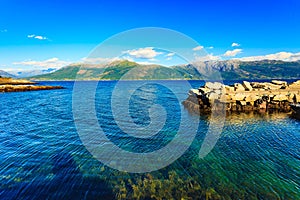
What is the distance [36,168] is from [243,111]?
117 ft

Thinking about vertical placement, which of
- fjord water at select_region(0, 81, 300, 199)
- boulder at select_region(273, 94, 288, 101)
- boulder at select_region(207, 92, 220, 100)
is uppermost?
boulder at select_region(207, 92, 220, 100)

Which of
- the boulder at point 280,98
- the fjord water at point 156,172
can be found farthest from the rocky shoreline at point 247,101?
the fjord water at point 156,172

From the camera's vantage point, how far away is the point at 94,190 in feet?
41.0

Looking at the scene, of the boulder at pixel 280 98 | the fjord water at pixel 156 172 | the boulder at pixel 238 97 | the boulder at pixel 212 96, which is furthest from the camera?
the boulder at pixel 280 98

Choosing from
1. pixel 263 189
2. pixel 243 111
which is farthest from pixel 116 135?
pixel 243 111

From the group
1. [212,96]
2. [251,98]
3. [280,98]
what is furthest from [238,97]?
[280,98]

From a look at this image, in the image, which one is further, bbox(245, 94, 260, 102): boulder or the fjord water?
bbox(245, 94, 260, 102): boulder

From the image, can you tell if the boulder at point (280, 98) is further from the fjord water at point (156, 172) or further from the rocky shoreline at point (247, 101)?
the fjord water at point (156, 172)

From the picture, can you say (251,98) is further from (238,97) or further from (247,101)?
(238,97)

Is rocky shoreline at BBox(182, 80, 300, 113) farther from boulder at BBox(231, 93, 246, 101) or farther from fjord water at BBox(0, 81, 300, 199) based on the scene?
fjord water at BBox(0, 81, 300, 199)

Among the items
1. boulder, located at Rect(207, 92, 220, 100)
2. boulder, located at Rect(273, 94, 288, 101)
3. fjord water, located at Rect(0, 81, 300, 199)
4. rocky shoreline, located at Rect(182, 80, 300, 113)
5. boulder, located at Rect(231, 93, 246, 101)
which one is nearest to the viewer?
fjord water, located at Rect(0, 81, 300, 199)

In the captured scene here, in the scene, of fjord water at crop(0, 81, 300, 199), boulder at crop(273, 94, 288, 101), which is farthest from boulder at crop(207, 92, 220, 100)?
fjord water at crop(0, 81, 300, 199)

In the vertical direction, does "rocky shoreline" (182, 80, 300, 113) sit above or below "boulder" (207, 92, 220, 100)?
below

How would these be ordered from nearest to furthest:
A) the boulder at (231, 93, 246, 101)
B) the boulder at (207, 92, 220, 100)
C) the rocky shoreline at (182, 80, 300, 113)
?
the rocky shoreline at (182, 80, 300, 113) → the boulder at (231, 93, 246, 101) → the boulder at (207, 92, 220, 100)
